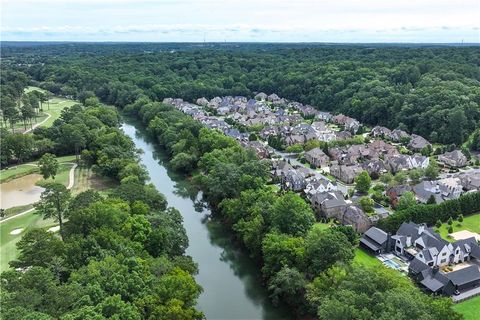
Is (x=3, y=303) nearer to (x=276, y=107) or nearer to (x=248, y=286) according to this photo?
(x=248, y=286)

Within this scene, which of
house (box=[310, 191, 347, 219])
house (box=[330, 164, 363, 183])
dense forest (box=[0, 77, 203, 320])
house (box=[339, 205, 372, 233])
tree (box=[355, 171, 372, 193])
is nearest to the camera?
dense forest (box=[0, 77, 203, 320])

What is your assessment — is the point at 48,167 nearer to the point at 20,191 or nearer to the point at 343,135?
the point at 20,191

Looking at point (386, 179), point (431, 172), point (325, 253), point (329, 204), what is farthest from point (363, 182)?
point (325, 253)

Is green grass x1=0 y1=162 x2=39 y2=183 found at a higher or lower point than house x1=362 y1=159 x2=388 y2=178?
lower

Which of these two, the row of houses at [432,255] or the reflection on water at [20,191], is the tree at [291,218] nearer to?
the row of houses at [432,255]

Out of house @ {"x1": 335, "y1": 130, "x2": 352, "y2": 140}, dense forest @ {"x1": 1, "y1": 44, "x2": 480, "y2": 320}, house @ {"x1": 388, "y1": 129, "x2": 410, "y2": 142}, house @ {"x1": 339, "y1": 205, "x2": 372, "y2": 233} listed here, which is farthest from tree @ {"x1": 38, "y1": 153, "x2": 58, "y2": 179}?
house @ {"x1": 388, "y1": 129, "x2": 410, "y2": 142}

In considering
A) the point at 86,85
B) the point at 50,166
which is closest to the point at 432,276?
the point at 50,166

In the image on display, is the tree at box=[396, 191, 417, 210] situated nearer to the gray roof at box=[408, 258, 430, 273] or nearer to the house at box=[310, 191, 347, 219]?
the house at box=[310, 191, 347, 219]
